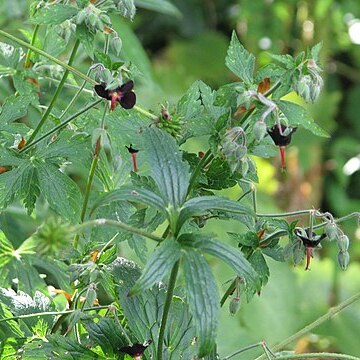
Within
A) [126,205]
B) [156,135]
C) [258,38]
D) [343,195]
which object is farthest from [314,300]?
[156,135]

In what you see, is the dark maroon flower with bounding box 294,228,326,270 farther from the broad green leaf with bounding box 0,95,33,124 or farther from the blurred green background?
the blurred green background

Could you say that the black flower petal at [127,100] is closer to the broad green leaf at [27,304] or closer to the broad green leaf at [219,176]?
the broad green leaf at [219,176]

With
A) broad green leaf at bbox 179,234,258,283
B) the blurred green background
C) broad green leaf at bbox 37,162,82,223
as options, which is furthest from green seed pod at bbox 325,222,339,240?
the blurred green background

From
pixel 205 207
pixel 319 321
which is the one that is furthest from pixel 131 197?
pixel 319 321

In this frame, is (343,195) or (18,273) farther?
(343,195)

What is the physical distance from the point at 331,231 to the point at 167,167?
16cm

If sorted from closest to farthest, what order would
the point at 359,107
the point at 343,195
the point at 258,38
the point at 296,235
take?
the point at 296,235 < the point at 258,38 < the point at 343,195 < the point at 359,107

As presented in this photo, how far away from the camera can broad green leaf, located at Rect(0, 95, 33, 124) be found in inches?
33.3

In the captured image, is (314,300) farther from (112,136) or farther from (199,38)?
(112,136)

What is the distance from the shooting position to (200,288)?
0.60 meters

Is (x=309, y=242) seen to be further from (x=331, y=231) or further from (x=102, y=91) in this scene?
(x=102, y=91)

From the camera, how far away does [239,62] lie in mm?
744

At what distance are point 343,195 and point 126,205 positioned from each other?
82.4 inches

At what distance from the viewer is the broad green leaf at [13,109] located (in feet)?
2.77
